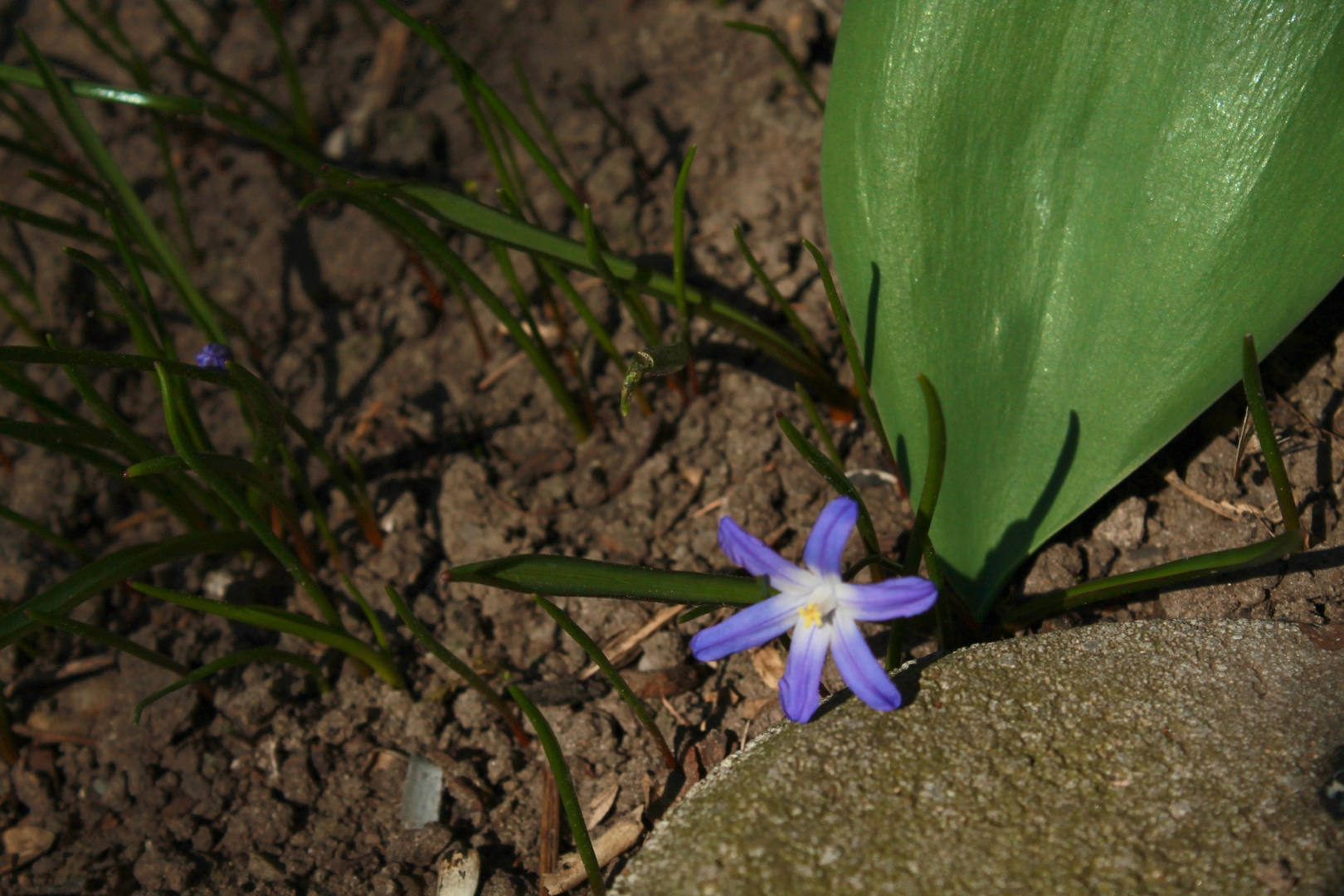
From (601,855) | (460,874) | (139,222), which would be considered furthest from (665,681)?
(139,222)

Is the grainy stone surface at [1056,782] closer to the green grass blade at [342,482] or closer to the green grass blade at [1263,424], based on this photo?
the green grass blade at [1263,424]

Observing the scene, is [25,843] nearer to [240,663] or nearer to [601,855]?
[240,663]

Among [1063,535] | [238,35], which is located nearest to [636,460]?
[1063,535]

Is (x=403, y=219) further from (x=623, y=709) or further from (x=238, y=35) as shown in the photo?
(x=238, y=35)

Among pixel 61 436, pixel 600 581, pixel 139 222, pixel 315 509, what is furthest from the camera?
pixel 139 222

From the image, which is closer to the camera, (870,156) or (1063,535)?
(870,156)

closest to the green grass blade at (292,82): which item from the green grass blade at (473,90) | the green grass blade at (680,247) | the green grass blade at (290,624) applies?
the green grass blade at (473,90)
